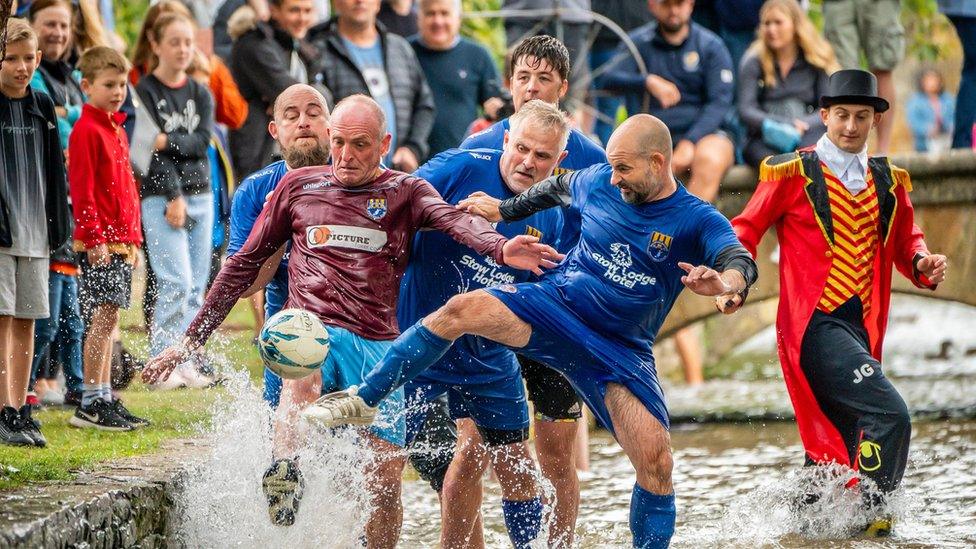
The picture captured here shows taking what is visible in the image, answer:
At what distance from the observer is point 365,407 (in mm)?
6781

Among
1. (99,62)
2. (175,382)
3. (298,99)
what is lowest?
(175,382)

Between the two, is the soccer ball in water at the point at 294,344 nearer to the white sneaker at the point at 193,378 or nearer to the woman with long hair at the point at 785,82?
the white sneaker at the point at 193,378

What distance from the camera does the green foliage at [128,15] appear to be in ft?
63.9

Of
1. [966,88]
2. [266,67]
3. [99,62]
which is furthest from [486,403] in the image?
[966,88]

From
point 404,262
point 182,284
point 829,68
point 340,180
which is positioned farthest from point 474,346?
point 829,68

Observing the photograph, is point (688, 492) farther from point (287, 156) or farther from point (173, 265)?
point (287, 156)

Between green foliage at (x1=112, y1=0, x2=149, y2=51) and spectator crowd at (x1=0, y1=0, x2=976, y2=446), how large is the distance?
6864 mm

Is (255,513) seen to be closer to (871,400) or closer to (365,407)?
(365,407)

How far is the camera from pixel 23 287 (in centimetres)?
867

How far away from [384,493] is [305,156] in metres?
1.81

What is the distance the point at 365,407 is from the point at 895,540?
3.36m

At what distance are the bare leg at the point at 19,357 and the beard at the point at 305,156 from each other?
75.4 inches

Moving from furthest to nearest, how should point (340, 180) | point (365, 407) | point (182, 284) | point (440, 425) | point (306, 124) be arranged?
1. point (182, 284)
2. point (440, 425)
3. point (306, 124)
4. point (340, 180)
5. point (365, 407)

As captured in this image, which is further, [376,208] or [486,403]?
[486,403]
